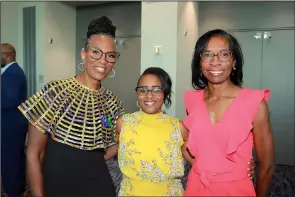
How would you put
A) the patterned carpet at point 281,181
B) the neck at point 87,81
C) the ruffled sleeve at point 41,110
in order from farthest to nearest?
the patterned carpet at point 281,181 < the neck at point 87,81 < the ruffled sleeve at point 41,110

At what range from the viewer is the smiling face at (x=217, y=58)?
1.10m

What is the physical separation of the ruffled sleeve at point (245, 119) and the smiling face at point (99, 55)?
515 mm

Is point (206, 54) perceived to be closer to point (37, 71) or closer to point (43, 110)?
point (43, 110)

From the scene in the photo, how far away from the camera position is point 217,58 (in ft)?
3.63

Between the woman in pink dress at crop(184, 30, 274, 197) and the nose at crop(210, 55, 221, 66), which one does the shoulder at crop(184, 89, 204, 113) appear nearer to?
the woman in pink dress at crop(184, 30, 274, 197)

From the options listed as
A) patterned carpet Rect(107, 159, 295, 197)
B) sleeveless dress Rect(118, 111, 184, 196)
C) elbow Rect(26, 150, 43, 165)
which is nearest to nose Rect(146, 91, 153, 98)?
sleeveless dress Rect(118, 111, 184, 196)

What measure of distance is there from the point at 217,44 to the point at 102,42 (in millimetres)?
420

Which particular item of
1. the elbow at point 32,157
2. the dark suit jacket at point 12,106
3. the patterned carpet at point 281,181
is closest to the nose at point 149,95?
the elbow at point 32,157

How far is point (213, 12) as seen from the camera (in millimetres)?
4164

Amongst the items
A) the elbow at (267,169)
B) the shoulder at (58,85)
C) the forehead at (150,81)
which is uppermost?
the forehead at (150,81)

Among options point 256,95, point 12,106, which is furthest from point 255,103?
point 12,106

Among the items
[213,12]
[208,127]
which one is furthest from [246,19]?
[208,127]

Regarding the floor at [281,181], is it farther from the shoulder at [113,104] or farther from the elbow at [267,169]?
the elbow at [267,169]

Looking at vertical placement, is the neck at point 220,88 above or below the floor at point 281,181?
above
